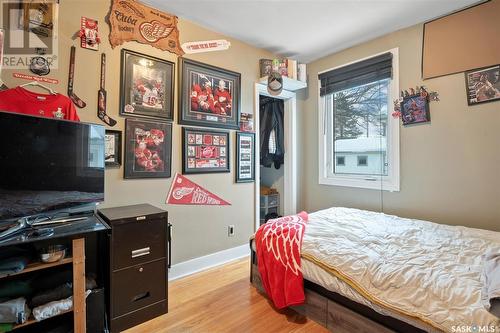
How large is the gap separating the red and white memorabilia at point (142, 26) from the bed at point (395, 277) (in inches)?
80.4

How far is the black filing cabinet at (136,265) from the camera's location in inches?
63.6

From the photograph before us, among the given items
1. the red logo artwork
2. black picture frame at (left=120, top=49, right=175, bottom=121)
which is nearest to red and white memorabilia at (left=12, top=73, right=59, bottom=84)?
black picture frame at (left=120, top=49, right=175, bottom=121)

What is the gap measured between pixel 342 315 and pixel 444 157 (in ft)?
6.06

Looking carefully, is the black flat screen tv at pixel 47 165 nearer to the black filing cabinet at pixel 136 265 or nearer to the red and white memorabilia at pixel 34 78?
the black filing cabinet at pixel 136 265

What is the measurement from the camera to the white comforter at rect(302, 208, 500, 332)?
110 centimetres

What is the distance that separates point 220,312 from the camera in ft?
5.92

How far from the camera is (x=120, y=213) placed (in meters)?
1.78

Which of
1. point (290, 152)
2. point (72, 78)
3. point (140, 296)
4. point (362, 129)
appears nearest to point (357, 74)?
point (362, 129)

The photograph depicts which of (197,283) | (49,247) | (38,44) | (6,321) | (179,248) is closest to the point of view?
(6,321)

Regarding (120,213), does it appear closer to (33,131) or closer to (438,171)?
(33,131)

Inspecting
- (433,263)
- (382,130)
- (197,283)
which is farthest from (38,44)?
(382,130)

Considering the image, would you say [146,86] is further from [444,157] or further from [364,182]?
[444,157]

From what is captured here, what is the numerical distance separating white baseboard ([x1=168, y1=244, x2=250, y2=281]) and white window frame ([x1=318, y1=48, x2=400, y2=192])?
1456 mm

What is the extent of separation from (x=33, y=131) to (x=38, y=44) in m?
0.80
